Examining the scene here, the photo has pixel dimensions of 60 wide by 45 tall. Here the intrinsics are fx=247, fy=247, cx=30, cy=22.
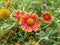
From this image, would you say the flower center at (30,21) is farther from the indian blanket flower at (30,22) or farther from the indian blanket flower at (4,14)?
the indian blanket flower at (4,14)

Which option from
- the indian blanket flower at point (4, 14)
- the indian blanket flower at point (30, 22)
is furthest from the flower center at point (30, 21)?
the indian blanket flower at point (4, 14)

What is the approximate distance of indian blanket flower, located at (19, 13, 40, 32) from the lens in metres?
1.11

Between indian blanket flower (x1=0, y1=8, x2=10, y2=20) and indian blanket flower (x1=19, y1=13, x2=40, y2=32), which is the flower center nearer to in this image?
indian blanket flower (x1=19, y1=13, x2=40, y2=32)

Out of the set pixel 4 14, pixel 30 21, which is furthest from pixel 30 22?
pixel 4 14

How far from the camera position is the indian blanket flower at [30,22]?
3.63 ft

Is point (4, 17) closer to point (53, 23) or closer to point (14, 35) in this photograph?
point (14, 35)

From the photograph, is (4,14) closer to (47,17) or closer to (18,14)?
(18,14)


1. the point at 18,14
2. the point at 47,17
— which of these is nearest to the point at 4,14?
the point at 18,14

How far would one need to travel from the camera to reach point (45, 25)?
1193 mm

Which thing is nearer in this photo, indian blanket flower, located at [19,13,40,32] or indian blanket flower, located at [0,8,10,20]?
indian blanket flower, located at [19,13,40,32]

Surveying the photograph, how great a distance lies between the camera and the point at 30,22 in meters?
1.13

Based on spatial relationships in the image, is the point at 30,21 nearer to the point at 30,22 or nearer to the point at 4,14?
the point at 30,22

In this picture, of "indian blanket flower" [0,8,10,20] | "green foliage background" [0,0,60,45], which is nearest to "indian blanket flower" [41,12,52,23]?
"green foliage background" [0,0,60,45]

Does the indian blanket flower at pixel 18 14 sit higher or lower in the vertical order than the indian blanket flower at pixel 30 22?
higher
